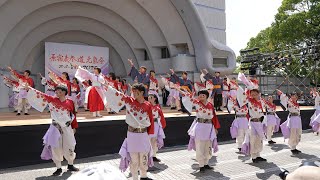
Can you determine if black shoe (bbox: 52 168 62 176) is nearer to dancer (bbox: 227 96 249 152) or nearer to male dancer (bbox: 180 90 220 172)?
male dancer (bbox: 180 90 220 172)

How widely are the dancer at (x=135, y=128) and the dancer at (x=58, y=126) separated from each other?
1295 mm

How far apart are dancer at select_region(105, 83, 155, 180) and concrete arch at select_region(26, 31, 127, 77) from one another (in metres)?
14.5

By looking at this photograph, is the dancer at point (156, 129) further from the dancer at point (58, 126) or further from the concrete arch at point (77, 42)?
the concrete arch at point (77, 42)

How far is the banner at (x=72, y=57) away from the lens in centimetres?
1750

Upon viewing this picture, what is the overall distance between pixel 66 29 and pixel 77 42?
1206mm

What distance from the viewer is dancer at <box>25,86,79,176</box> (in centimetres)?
599

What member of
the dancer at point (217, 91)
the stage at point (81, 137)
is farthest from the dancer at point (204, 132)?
the dancer at point (217, 91)

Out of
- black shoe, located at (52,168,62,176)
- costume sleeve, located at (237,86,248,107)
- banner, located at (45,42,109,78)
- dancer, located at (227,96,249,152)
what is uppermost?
banner, located at (45,42,109,78)

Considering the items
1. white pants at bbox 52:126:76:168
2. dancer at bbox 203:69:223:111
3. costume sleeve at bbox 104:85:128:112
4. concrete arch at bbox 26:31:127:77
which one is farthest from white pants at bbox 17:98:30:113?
dancer at bbox 203:69:223:111

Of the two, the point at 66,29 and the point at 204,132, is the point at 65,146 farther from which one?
the point at 66,29

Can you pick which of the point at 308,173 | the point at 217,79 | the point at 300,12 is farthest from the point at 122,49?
the point at 308,173

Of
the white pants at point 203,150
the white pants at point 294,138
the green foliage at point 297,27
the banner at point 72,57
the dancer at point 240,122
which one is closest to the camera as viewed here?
the white pants at point 203,150

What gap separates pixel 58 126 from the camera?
20.0ft

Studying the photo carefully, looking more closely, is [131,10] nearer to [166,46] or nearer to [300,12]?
[166,46]
